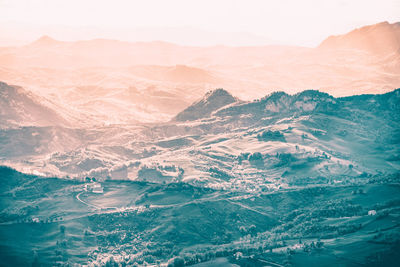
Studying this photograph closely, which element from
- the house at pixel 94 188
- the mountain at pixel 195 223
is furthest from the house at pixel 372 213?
the house at pixel 94 188

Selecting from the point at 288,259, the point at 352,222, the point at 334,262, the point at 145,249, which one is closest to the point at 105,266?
the point at 145,249

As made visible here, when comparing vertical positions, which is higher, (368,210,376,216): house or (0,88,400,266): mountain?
(368,210,376,216): house

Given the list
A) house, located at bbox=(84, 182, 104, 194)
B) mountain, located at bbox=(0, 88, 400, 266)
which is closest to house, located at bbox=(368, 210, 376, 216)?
mountain, located at bbox=(0, 88, 400, 266)

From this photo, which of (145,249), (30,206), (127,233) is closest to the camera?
(145,249)

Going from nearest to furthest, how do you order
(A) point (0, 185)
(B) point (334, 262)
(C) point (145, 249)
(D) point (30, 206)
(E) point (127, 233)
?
(B) point (334, 262) → (C) point (145, 249) → (E) point (127, 233) → (D) point (30, 206) → (A) point (0, 185)

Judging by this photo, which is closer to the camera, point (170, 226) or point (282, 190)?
point (170, 226)

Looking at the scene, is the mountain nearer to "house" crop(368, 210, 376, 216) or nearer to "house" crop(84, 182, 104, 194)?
"house" crop(368, 210, 376, 216)

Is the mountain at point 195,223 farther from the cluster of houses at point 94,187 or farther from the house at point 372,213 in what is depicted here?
the cluster of houses at point 94,187

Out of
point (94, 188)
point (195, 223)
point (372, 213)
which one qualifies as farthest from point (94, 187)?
point (372, 213)

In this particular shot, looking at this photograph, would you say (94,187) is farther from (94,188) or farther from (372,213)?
(372,213)

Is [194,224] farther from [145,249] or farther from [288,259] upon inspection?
[288,259]
